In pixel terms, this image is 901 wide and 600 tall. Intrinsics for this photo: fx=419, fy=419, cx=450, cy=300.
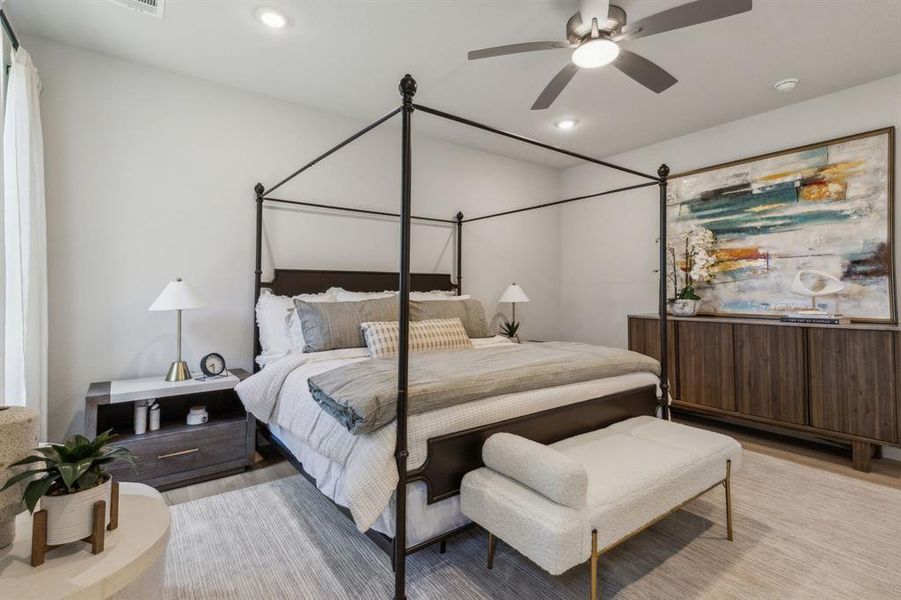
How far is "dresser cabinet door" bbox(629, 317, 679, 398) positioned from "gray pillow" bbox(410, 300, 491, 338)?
1449mm

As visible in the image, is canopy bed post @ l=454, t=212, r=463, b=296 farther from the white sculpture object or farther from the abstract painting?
the white sculpture object

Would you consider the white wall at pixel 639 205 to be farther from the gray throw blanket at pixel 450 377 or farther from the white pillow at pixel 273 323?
the white pillow at pixel 273 323

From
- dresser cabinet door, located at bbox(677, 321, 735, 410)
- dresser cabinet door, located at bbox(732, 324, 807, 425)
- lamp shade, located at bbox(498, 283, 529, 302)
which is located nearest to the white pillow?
lamp shade, located at bbox(498, 283, 529, 302)

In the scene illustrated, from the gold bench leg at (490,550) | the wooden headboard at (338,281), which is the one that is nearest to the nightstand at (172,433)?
the wooden headboard at (338,281)

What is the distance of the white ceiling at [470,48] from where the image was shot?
7.31ft

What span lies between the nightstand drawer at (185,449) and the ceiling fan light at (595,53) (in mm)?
2894

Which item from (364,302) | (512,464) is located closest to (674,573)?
(512,464)

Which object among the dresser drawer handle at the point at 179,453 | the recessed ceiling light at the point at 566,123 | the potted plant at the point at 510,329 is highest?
the recessed ceiling light at the point at 566,123

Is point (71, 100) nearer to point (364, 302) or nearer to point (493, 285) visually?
point (364, 302)

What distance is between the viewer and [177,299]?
99.0 inches

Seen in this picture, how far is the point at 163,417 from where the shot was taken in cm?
272

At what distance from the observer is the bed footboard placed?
5.53ft

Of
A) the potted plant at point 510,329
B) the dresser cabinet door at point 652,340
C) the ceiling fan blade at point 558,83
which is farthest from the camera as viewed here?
the potted plant at point 510,329

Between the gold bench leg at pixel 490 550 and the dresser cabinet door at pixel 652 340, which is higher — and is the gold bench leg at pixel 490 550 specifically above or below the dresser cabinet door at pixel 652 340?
below
